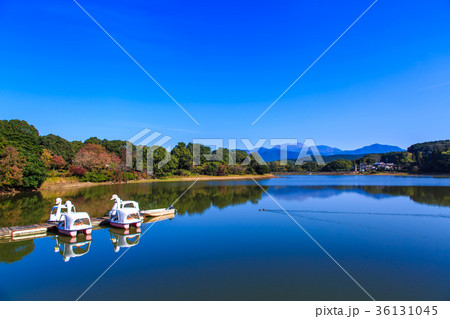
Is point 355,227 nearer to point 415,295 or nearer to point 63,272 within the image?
point 415,295

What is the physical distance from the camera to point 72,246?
932 centimetres

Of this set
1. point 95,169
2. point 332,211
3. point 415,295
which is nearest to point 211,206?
point 332,211

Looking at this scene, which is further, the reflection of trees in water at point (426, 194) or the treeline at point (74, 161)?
the treeline at point (74, 161)

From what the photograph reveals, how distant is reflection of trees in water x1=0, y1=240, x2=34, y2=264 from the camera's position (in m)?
8.08

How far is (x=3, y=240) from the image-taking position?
988 centimetres

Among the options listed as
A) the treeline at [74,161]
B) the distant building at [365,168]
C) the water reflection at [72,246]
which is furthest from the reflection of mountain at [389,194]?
the distant building at [365,168]

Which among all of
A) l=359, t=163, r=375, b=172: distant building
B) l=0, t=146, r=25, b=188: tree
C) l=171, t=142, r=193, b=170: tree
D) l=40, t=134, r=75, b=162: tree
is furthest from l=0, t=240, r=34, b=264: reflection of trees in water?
l=359, t=163, r=375, b=172: distant building

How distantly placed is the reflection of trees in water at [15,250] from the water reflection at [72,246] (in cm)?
80

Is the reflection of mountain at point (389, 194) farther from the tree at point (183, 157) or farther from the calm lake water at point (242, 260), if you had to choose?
the tree at point (183, 157)

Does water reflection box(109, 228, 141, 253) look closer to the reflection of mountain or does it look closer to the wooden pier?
the wooden pier

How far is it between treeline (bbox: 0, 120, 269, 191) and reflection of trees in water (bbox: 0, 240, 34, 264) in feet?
52.7

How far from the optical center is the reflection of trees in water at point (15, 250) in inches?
318

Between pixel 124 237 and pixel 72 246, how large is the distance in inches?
70.1

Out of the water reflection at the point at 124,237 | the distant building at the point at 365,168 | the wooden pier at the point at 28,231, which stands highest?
the distant building at the point at 365,168
